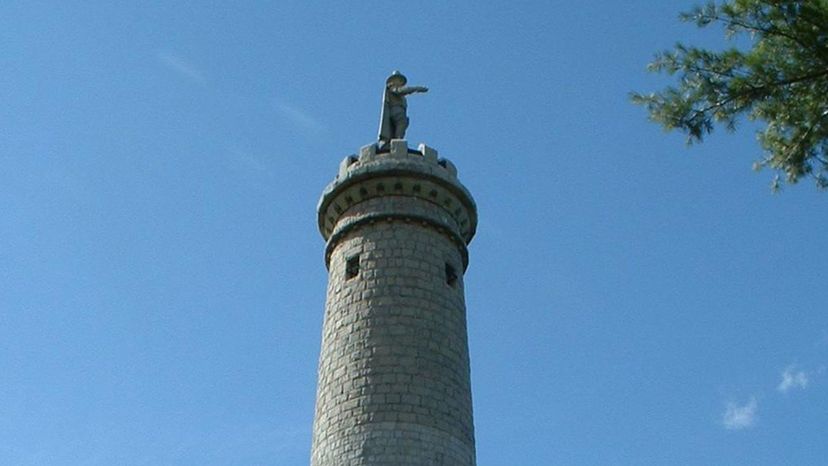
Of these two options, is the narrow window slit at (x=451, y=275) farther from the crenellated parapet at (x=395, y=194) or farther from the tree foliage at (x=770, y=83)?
the tree foliage at (x=770, y=83)

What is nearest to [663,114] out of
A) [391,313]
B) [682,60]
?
[682,60]

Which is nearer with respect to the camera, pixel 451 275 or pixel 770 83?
pixel 770 83

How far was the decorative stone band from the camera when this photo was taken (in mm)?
17781

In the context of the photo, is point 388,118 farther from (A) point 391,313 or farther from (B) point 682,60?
(B) point 682,60

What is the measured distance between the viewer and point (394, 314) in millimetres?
16344

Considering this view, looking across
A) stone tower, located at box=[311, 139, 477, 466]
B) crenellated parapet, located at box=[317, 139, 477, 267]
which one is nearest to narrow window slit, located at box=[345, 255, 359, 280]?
stone tower, located at box=[311, 139, 477, 466]

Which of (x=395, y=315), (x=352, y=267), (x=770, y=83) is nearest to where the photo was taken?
(x=770, y=83)

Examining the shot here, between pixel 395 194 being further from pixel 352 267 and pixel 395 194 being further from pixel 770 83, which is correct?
pixel 770 83

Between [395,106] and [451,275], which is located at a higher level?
[395,106]

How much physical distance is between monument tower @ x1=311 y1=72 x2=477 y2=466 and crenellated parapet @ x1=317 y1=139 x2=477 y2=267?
18 mm

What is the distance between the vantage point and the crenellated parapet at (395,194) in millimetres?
17688

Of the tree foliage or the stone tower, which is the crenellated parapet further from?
the tree foliage

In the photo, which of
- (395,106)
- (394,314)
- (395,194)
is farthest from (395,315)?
(395,106)

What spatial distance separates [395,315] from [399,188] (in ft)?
8.14
